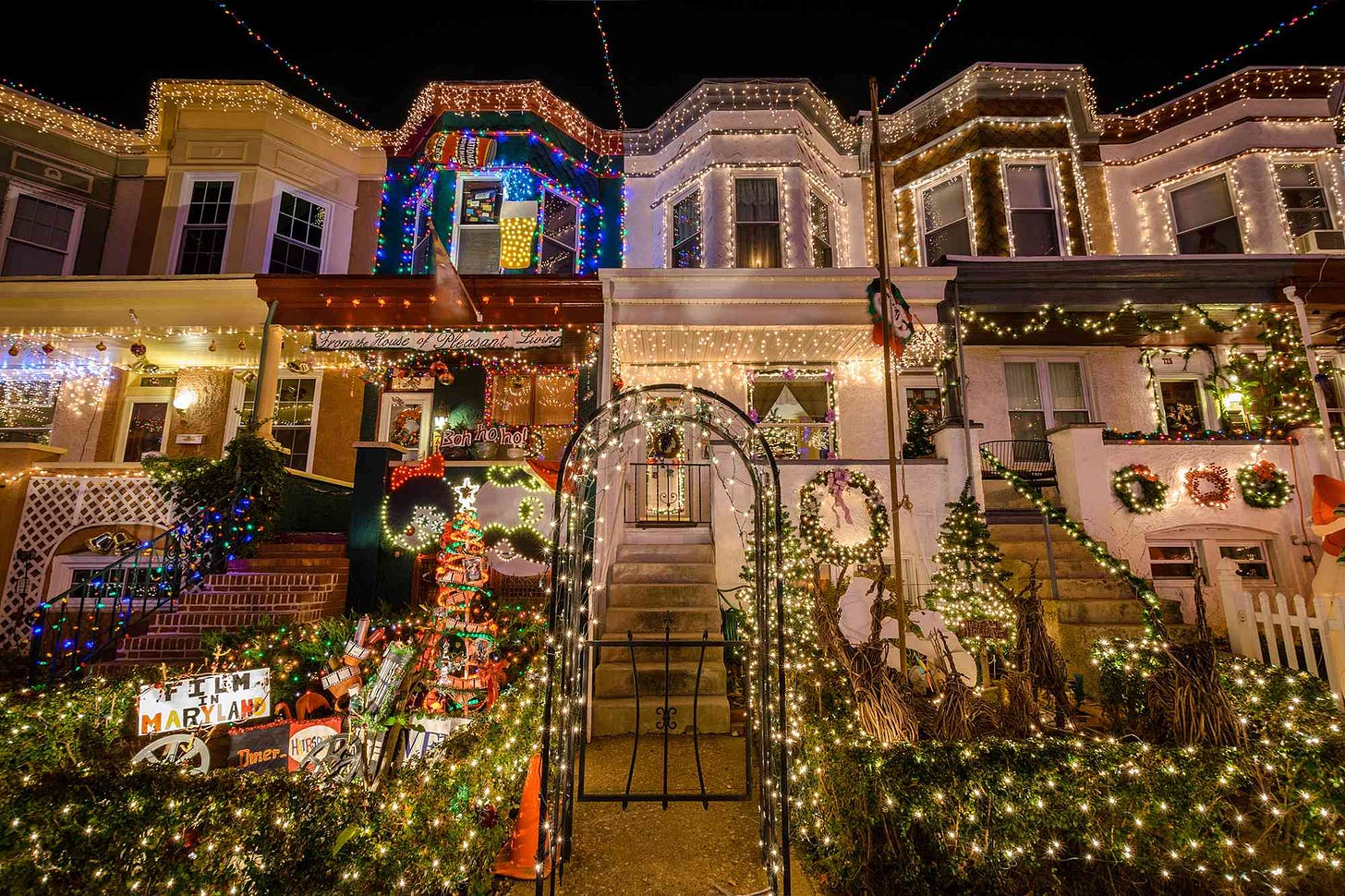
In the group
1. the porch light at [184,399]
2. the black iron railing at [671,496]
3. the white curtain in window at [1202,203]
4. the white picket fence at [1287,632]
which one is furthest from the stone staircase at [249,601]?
the white curtain in window at [1202,203]

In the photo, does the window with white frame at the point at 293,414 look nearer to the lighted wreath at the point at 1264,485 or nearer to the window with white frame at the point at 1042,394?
the window with white frame at the point at 1042,394

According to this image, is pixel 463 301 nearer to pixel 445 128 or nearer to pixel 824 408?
pixel 445 128

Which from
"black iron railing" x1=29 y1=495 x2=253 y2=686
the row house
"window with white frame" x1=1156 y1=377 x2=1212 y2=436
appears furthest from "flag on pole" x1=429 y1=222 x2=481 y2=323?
"window with white frame" x1=1156 y1=377 x2=1212 y2=436

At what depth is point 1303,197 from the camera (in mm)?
9766

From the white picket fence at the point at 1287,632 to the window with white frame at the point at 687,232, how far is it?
851cm

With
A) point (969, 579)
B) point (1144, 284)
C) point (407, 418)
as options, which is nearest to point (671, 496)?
point (969, 579)

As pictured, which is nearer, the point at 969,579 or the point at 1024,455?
the point at 969,579

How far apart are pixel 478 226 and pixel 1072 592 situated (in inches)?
440

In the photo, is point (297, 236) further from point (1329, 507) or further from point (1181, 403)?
point (1181, 403)

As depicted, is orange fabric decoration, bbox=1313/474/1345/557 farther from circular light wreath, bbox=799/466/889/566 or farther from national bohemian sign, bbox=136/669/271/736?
national bohemian sign, bbox=136/669/271/736

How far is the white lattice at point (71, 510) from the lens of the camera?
739 centimetres

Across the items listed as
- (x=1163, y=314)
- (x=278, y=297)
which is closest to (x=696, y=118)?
(x=278, y=297)

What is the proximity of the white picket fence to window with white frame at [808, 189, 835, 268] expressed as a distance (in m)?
7.36

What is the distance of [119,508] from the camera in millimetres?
7547
